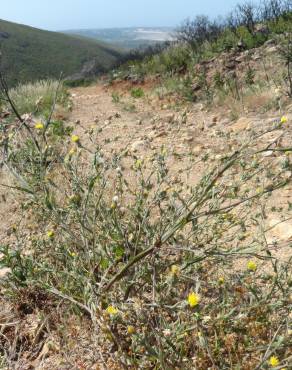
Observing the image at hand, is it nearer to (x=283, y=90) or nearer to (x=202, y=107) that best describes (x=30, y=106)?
(x=202, y=107)

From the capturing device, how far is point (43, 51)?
60781 mm

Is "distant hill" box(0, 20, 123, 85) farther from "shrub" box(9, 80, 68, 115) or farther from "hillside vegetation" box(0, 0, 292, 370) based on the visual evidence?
"hillside vegetation" box(0, 0, 292, 370)

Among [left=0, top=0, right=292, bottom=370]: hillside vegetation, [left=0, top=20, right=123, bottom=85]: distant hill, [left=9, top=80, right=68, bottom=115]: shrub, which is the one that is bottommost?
[left=0, top=0, right=292, bottom=370]: hillside vegetation

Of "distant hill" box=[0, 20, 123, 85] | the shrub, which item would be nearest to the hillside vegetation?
the shrub

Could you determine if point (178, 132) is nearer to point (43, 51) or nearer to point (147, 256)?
point (147, 256)

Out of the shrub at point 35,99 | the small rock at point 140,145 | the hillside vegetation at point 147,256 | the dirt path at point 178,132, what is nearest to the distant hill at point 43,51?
Result: the shrub at point 35,99

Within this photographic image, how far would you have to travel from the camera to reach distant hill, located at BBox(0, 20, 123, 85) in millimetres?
52594

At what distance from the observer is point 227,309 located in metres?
1.89

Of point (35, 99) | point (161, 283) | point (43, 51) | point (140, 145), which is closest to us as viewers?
point (161, 283)

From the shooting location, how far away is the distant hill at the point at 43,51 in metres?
52.6

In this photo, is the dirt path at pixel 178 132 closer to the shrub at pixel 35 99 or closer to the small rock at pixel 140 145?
the small rock at pixel 140 145

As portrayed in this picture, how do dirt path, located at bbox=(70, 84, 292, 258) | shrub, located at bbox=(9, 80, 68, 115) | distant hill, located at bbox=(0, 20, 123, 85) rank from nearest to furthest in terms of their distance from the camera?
1. dirt path, located at bbox=(70, 84, 292, 258)
2. shrub, located at bbox=(9, 80, 68, 115)
3. distant hill, located at bbox=(0, 20, 123, 85)

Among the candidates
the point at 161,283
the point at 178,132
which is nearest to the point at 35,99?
the point at 178,132

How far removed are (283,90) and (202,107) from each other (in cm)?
115
